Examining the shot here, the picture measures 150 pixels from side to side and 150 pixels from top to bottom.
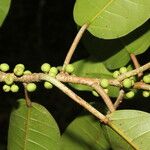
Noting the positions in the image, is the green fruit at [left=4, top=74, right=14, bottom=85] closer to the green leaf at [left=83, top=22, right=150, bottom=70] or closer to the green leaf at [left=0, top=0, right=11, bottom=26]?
the green leaf at [left=0, top=0, right=11, bottom=26]

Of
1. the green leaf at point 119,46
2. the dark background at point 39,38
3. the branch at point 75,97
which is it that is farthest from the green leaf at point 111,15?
the dark background at point 39,38

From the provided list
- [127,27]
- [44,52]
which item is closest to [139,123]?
[127,27]

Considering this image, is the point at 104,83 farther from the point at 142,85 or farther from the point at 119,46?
the point at 119,46

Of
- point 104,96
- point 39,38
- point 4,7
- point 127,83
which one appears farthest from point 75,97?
point 39,38

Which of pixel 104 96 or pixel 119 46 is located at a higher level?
pixel 119 46

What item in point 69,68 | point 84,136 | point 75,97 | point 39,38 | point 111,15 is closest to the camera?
point 75,97

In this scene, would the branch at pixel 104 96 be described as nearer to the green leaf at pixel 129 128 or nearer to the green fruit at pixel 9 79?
the green leaf at pixel 129 128

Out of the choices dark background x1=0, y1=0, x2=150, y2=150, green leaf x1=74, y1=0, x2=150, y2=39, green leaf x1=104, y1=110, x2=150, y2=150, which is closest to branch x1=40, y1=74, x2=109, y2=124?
green leaf x1=104, y1=110, x2=150, y2=150
